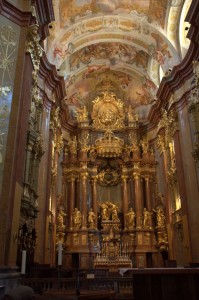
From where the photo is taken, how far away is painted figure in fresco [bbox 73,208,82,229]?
17984 millimetres

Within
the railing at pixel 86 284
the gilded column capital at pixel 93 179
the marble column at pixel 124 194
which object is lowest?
the railing at pixel 86 284

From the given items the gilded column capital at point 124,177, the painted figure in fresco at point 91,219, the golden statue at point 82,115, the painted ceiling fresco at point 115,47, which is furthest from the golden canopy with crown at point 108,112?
the painted figure in fresco at point 91,219

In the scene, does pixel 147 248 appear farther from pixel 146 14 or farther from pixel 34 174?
pixel 146 14

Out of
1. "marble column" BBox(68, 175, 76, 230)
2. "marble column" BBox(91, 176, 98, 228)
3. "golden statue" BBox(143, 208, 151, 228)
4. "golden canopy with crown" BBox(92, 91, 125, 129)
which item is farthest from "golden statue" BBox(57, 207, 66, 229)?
"golden canopy with crown" BBox(92, 91, 125, 129)

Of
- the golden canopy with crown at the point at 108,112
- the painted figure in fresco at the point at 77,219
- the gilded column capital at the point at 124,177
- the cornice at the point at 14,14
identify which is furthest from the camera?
the golden canopy with crown at the point at 108,112

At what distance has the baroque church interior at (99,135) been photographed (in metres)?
9.20

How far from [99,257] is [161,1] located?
14060 millimetres

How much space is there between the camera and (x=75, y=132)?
21281 mm

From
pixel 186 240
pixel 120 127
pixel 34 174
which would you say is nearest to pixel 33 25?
pixel 34 174

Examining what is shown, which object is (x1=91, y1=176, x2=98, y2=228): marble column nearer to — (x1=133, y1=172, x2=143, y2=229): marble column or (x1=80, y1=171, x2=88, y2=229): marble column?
(x1=80, y1=171, x2=88, y2=229): marble column

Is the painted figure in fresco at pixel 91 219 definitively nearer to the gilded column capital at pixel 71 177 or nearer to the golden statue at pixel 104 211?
the golden statue at pixel 104 211

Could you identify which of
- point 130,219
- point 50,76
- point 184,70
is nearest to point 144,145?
point 130,219

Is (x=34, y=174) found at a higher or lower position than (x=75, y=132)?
lower

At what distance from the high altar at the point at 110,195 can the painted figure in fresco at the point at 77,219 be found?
0.06 metres
